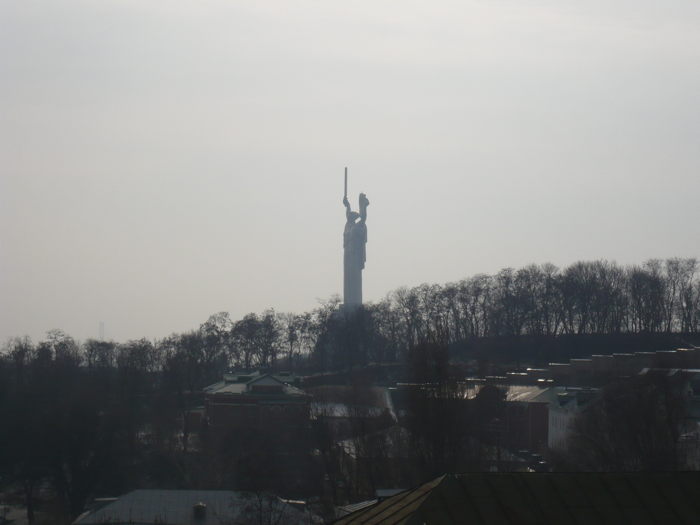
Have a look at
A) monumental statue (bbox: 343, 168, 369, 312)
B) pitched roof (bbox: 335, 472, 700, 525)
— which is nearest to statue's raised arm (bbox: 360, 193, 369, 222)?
monumental statue (bbox: 343, 168, 369, 312)

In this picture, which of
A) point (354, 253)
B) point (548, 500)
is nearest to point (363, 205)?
point (354, 253)

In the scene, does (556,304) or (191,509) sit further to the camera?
(556,304)

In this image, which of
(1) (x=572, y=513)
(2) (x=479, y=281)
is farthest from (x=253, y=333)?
(1) (x=572, y=513)

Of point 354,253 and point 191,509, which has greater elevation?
point 354,253

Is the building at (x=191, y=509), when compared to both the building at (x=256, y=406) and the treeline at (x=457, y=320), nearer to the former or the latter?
the building at (x=256, y=406)

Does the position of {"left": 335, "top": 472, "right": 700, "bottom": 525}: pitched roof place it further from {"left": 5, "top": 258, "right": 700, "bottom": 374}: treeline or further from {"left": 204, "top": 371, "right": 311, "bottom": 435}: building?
{"left": 5, "top": 258, "right": 700, "bottom": 374}: treeline

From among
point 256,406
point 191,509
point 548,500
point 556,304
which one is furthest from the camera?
point 556,304

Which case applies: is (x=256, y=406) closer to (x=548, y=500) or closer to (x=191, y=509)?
(x=191, y=509)
